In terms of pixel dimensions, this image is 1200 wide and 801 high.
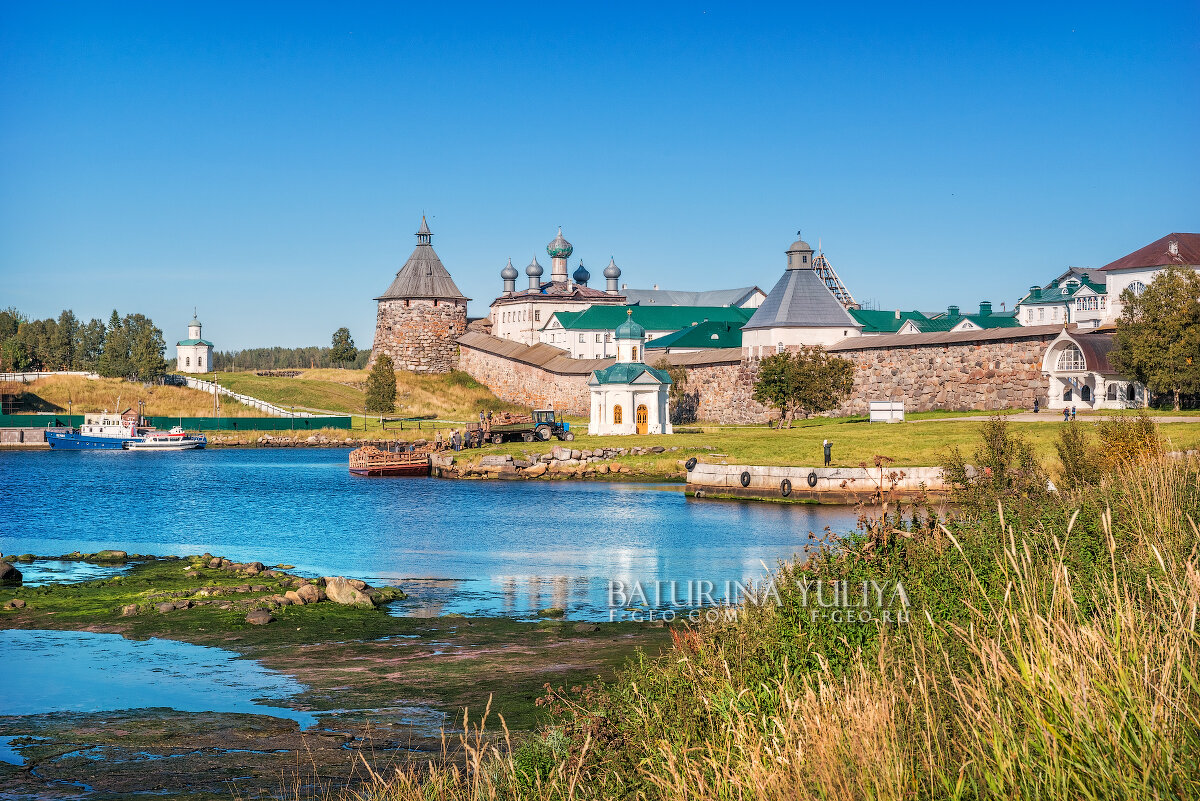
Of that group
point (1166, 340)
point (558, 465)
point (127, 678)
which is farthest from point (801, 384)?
point (127, 678)

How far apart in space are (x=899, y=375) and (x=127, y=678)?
48112mm

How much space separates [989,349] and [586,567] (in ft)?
112

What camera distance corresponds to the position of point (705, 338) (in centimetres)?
8194

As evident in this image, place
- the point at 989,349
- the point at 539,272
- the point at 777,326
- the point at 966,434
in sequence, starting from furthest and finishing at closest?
1. the point at 539,272
2. the point at 777,326
3. the point at 989,349
4. the point at 966,434

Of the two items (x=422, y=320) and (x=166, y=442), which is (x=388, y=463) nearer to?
(x=166, y=442)

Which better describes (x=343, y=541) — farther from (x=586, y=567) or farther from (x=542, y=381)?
(x=542, y=381)

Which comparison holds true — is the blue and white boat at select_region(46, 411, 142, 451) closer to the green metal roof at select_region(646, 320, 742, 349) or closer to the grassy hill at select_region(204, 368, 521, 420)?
the grassy hill at select_region(204, 368, 521, 420)

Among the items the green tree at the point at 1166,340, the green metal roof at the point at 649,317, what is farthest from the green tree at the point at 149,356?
the green tree at the point at 1166,340

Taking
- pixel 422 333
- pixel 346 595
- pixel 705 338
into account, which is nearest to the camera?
pixel 346 595

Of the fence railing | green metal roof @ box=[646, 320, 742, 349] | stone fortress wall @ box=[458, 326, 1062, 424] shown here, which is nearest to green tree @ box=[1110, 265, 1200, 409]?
stone fortress wall @ box=[458, 326, 1062, 424]

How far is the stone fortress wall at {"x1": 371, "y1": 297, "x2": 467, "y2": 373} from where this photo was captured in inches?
4013

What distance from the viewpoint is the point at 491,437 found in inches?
2376

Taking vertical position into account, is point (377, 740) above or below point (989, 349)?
below

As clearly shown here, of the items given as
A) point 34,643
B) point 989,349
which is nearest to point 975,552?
point 34,643
